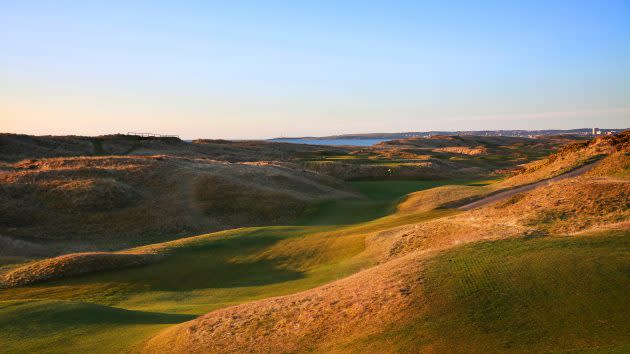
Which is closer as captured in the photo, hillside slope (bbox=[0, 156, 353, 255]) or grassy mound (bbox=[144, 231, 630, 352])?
grassy mound (bbox=[144, 231, 630, 352])

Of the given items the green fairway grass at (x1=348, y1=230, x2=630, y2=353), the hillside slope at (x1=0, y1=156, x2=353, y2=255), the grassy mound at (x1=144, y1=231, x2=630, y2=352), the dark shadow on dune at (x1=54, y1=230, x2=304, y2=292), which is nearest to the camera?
the green fairway grass at (x1=348, y1=230, x2=630, y2=353)

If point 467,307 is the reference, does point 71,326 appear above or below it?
below

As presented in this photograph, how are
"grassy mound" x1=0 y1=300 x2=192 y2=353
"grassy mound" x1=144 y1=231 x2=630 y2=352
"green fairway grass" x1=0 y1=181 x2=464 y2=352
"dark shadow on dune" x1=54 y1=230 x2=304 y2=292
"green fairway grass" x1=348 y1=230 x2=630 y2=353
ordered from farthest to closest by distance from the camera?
"dark shadow on dune" x1=54 y1=230 x2=304 y2=292 → "green fairway grass" x1=0 y1=181 x2=464 y2=352 → "grassy mound" x1=0 y1=300 x2=192 y2=353 → "grassy mound" x1=144 y1=231 x2=630 y2=352 → "green fairway grass" x1=348 y1=230 x2=630 y2=353

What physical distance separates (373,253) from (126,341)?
13.7 meters

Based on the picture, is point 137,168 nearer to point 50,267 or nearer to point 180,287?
point 50,267

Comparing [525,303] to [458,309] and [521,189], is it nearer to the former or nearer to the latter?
[458,309]

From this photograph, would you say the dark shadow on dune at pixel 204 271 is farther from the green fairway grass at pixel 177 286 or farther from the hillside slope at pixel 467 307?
the hillside slope at pixel 467 307

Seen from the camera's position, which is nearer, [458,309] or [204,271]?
[458,309]

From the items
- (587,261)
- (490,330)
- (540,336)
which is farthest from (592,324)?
(587,261)

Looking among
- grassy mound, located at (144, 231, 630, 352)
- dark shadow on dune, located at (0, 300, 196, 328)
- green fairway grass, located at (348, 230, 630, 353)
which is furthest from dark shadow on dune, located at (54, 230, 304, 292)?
→ green fairway grass, located at (348, 230, 630, 353)

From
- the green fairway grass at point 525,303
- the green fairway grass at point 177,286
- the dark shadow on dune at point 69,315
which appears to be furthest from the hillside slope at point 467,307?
the green fairway grass at point 177,286

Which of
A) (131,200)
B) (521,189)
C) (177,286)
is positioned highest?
(521,189)

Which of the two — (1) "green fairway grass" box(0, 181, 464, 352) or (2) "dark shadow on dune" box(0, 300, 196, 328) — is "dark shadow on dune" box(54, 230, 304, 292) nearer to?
(1) "green fairway grass" box(0, 181, 464, 352)

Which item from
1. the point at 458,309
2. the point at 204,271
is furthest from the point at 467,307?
the point at 204,271
